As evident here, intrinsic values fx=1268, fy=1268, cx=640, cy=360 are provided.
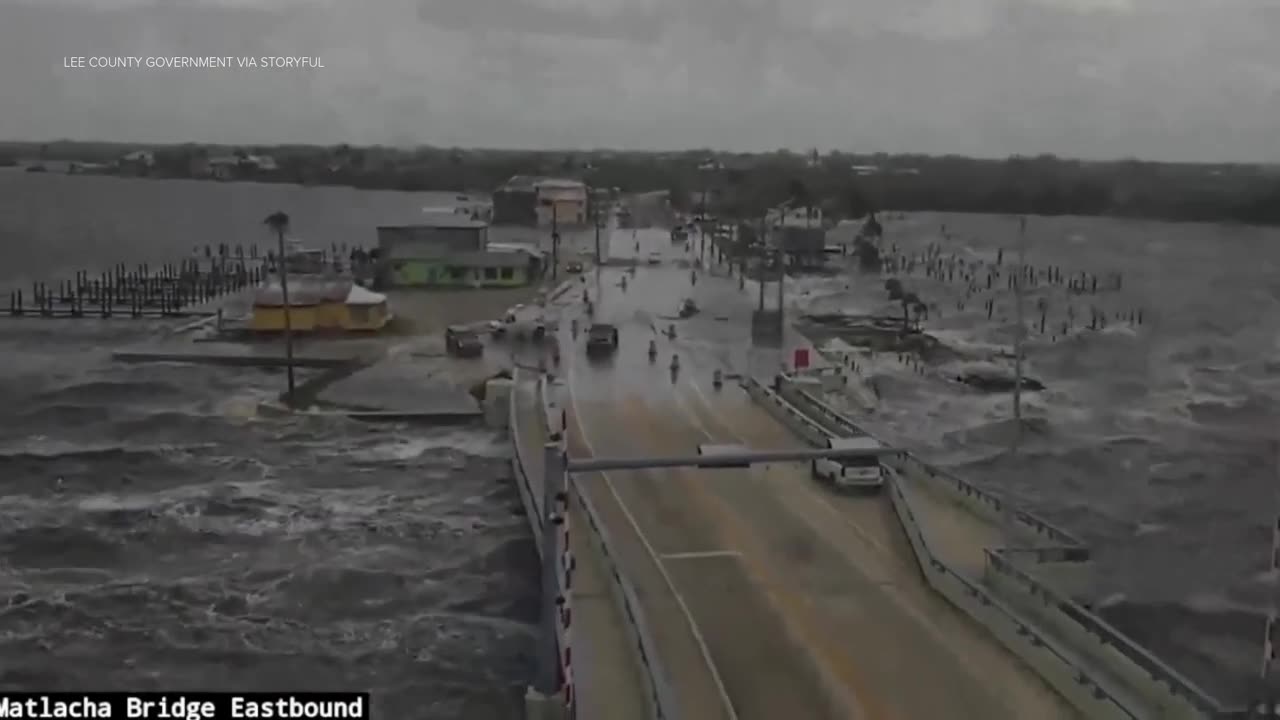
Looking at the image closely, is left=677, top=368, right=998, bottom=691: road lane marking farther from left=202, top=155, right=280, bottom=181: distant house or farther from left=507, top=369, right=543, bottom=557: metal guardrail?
left=202, top=155, right=280, bottom=181: distant house

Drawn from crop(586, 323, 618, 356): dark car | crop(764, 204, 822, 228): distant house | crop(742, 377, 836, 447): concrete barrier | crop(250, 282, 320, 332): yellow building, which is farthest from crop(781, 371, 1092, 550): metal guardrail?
crop(764, 204, 822, 228): distant house

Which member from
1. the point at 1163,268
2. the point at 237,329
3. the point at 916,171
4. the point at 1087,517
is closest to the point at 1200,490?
the point at 1087,517

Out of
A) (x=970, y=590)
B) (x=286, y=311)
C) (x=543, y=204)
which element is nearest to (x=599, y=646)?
(x=970, y=590)

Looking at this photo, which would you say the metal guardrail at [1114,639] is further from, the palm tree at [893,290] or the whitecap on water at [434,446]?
the palm tree at [893,290]

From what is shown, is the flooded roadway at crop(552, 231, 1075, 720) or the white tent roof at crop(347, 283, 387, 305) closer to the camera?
the flooded roadway at crop(552, 231, 1075, 720)

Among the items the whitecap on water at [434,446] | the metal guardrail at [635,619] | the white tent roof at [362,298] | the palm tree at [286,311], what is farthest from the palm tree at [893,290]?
the metal guardrail at [635,619]

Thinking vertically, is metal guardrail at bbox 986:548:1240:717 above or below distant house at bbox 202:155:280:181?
below

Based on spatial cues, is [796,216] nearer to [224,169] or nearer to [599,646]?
[599,646]
